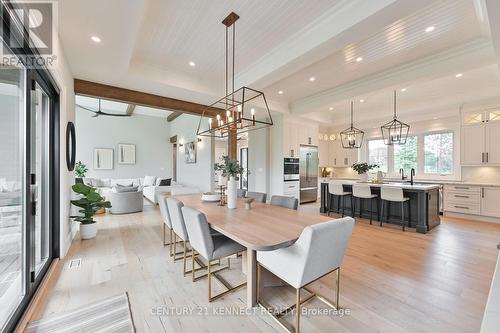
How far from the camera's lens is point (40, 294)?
195 cm

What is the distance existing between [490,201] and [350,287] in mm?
4818

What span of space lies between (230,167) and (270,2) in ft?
6.20

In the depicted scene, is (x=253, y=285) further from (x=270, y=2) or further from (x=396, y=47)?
(x=396, y=47)

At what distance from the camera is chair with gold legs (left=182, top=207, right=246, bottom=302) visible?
182 centimetres

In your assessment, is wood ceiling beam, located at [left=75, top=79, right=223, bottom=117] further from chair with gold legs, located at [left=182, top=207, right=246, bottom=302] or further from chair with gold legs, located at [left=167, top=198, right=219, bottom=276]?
chair with gold legs, located at [left=182, top=207, right=246, bottom=302]

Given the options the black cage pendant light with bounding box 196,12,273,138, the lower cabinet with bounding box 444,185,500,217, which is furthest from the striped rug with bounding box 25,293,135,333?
the lower cabinet with bounding box 444,185,500,217

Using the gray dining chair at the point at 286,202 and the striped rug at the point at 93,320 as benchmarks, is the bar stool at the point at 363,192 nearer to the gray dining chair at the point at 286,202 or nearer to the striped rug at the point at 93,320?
the gray dining chair at the point at 286,202

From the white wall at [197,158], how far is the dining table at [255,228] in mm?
4294

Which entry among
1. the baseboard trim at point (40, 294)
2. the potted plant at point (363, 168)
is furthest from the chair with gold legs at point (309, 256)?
the potted plant at point (363, 168)

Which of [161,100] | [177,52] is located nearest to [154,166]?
[161,100]

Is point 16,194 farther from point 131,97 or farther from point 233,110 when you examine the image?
point 131,97

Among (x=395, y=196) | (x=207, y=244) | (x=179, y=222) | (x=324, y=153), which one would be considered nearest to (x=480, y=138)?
(x=395, y=196)

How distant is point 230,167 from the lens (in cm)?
265

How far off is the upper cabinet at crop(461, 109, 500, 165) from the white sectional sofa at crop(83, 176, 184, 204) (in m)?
7.95
